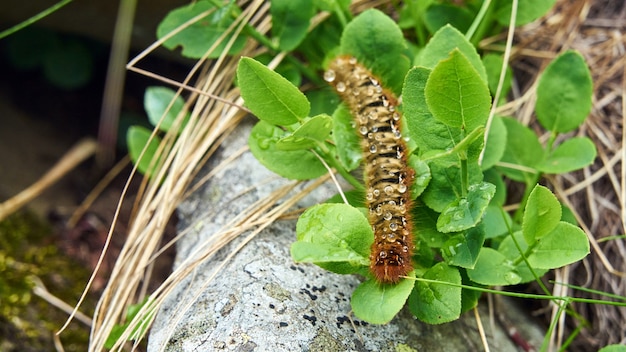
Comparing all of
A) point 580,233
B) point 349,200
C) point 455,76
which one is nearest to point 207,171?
point 349,200

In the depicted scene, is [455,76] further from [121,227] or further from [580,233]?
[121,227]

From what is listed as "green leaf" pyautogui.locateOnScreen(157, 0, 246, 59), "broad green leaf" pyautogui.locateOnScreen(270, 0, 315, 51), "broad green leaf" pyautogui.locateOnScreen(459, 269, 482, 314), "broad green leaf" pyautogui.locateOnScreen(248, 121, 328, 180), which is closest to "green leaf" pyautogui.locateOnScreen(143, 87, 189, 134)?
"green leaf" pyautogui.locateOnScreen(157, 0, 246, 59)

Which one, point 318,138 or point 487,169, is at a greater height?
point 318,138

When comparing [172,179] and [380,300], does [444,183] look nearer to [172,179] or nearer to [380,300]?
[380,300]

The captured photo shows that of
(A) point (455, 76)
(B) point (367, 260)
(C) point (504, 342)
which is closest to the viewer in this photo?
(A) point (455, 76)

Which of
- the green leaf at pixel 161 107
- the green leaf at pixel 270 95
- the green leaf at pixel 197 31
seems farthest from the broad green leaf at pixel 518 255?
the green leaf at pixel 161 107

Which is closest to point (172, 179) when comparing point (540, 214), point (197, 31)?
point (197, 31)
